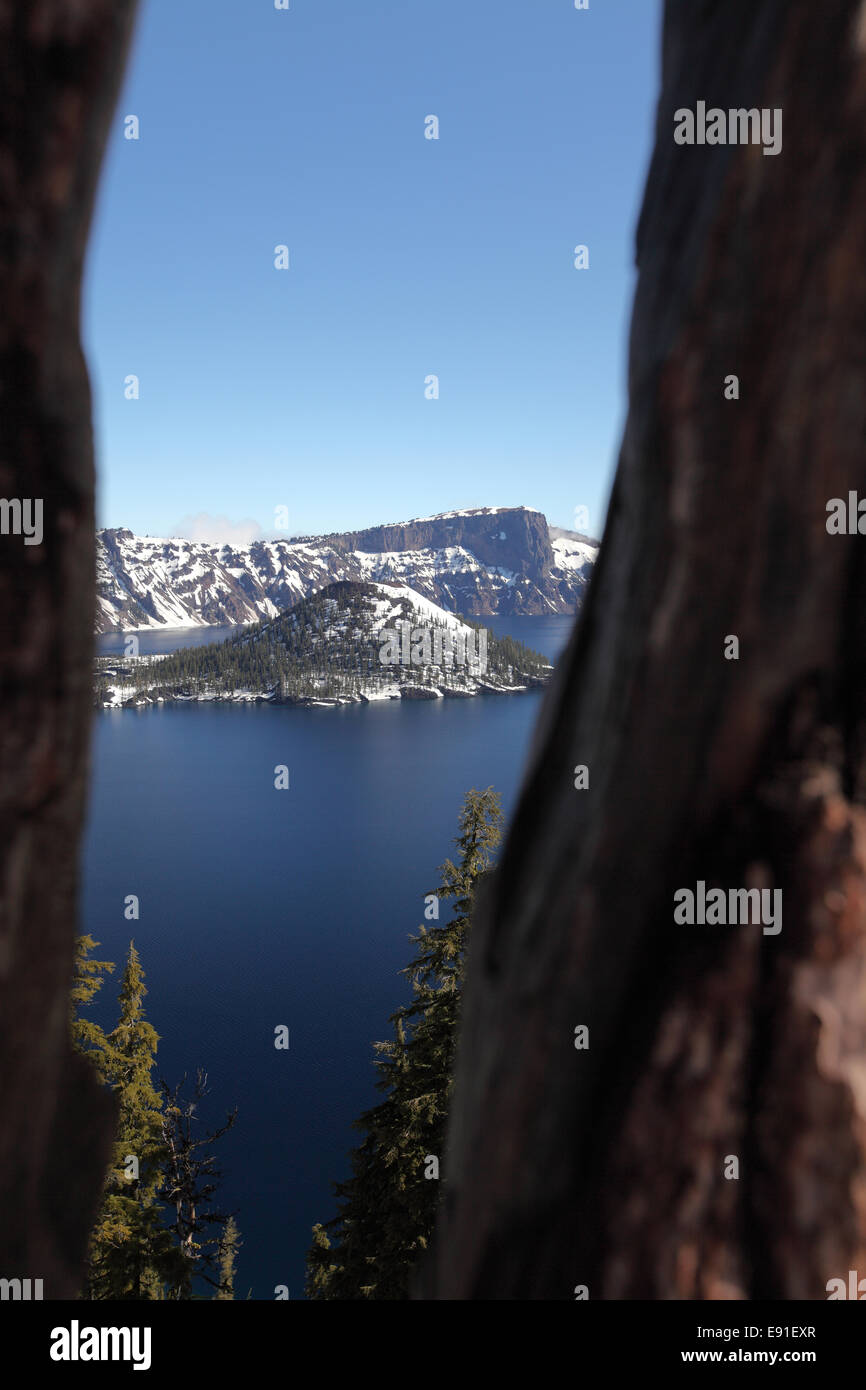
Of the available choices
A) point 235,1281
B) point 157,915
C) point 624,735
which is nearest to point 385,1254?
point 624,735

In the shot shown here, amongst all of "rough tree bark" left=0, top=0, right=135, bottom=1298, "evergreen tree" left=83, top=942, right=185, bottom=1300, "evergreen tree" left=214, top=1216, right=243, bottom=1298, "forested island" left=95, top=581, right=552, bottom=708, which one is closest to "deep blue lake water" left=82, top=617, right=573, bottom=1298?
"evergreen tree" left=214, top=1216, right=243, bottom=1298

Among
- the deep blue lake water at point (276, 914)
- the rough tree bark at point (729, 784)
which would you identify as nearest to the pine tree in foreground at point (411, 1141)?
the deep blue lake water at point (276, 914)

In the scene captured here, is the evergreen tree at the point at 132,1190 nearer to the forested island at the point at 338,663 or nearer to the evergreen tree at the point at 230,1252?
the evergreen tree at the point at 230,1252

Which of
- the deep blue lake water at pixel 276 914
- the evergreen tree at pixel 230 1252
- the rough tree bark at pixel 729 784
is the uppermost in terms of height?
the rough tree bark at pixel 729 784

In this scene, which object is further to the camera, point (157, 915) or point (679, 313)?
point (157, 915)

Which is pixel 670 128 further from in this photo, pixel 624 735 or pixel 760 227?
pixel 624 735

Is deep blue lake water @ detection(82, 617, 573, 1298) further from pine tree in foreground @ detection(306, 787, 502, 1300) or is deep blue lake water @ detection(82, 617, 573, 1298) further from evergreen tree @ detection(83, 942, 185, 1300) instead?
pine tree in foreground @ detection(306, 787, 502, 1300)

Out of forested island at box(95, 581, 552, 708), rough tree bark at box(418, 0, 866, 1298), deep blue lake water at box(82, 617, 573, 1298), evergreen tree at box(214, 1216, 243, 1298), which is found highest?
forested island at box(95, 581, 552, 708)
